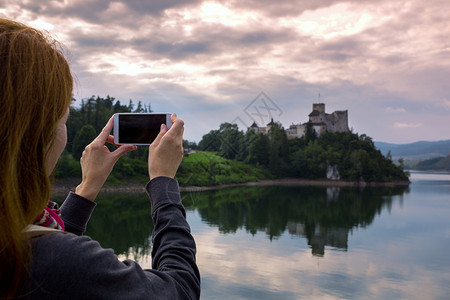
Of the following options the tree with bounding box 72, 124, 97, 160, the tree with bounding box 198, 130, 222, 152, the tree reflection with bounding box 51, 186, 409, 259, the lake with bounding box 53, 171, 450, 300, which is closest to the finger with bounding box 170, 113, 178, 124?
the lake with bounding box 53, 171, 450, 300

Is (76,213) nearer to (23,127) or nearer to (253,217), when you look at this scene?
(23,127)

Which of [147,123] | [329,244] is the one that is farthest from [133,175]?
[147,123]

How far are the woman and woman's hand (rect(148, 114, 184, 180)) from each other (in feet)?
0.65

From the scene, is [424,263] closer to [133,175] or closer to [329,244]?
[329,244]

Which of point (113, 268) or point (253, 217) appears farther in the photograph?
point (253, 217)

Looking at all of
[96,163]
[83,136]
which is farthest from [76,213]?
[83,136]

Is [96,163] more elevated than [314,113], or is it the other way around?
[314,113]

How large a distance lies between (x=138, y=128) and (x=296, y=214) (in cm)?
2880

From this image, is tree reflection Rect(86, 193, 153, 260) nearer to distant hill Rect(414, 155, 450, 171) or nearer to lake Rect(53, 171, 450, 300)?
lake Rect(53, 171, 450, 300)

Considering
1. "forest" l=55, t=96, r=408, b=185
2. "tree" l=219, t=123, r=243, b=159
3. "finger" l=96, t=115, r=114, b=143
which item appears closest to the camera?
"finger" l=96, t=115, r=114, b=143

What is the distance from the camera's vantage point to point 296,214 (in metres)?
28.9

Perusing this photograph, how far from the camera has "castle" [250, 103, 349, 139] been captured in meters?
64.1

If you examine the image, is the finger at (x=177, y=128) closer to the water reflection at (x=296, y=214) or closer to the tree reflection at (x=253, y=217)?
the tree reflection at (x=253, y=217)

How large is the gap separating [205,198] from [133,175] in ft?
24.6
